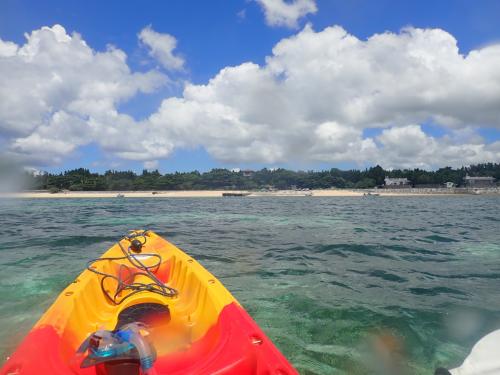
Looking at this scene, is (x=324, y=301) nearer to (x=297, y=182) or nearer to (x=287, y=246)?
(x=287, y=246)

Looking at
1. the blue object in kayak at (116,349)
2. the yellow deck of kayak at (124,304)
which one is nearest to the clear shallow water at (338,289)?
the yellow deck of kayak at (124,304)

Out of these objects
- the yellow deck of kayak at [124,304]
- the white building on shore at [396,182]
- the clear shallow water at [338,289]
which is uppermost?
the white building on shore at [396,182]

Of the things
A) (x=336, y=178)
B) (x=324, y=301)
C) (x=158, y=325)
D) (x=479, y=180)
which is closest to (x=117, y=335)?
(x=158, y=325)

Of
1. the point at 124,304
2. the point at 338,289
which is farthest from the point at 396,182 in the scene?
the point at 124,304

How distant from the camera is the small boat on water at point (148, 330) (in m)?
2.46

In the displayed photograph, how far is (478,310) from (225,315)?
210 inches

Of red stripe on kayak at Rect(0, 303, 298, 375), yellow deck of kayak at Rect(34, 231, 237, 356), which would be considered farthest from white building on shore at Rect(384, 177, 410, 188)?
red stripe on kayak at Rect(0, 303, 298, 375)

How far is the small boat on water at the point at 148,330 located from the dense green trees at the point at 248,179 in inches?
4624

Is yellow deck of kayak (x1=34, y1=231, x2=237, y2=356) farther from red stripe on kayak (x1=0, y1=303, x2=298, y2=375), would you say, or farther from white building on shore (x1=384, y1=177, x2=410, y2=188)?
white building on shore (x1=384, y1=177, x2=410, y2=188)

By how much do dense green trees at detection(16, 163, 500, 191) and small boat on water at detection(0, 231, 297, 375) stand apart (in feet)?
385

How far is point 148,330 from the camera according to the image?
408 centimetres

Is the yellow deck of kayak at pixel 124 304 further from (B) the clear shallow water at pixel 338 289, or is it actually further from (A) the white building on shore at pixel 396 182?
(A) the white building on shore at pixel 396 182

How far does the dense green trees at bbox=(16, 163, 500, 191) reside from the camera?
372 ft

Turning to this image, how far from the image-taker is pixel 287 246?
43.3 ft
